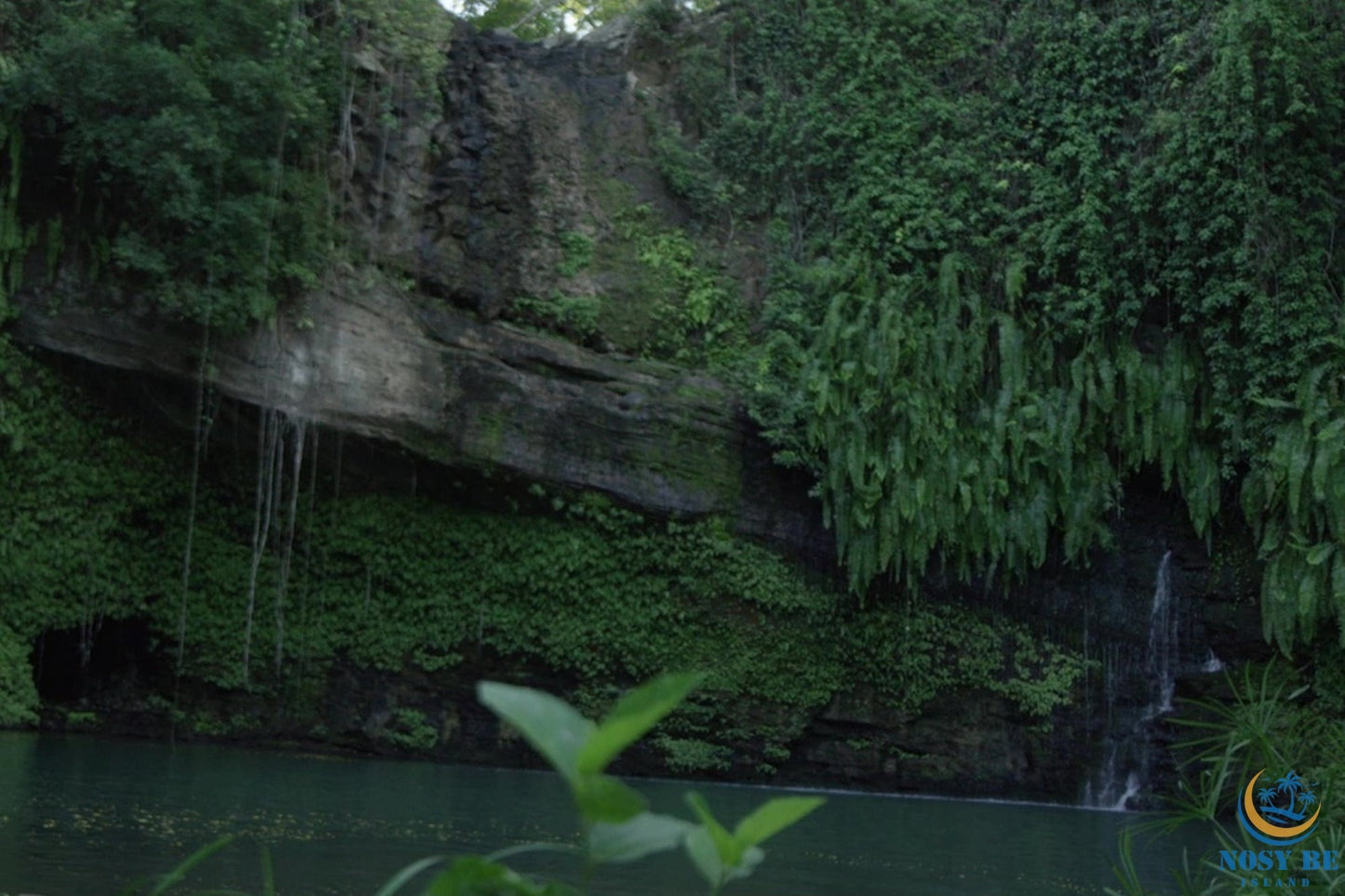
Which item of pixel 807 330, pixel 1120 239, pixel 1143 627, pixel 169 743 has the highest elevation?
pixel 1120 239

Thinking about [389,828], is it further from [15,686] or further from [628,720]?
[628,720]

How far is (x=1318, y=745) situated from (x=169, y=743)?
12688mm

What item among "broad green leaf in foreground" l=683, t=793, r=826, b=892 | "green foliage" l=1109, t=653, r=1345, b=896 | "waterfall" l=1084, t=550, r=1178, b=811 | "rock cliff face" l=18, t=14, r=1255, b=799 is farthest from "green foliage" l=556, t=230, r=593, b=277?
"broad green leaf in foreground" l=683, t=793, r=826, b=892

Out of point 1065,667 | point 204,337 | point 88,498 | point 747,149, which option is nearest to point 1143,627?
point 1065,667

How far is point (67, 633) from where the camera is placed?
1561 cm

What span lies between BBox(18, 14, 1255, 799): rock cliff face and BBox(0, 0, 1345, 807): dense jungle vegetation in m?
0.35

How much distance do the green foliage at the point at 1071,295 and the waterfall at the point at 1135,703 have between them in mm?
1229

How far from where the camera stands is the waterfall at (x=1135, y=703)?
15.1m

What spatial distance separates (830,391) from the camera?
1506 cm

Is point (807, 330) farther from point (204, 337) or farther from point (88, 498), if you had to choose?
point (88, 498)

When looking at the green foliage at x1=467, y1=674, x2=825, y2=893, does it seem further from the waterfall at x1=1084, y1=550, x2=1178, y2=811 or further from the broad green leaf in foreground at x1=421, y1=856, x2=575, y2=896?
the waterfall at x1=1084, y1=550, x2=1178, y2=811

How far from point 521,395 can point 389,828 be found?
20.8 ft

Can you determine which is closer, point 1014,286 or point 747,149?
point 1014,286

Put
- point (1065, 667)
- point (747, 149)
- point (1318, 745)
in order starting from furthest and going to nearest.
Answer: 1. point (747, 149)
2. point (1065, 667)
3. point (1318, 745)
